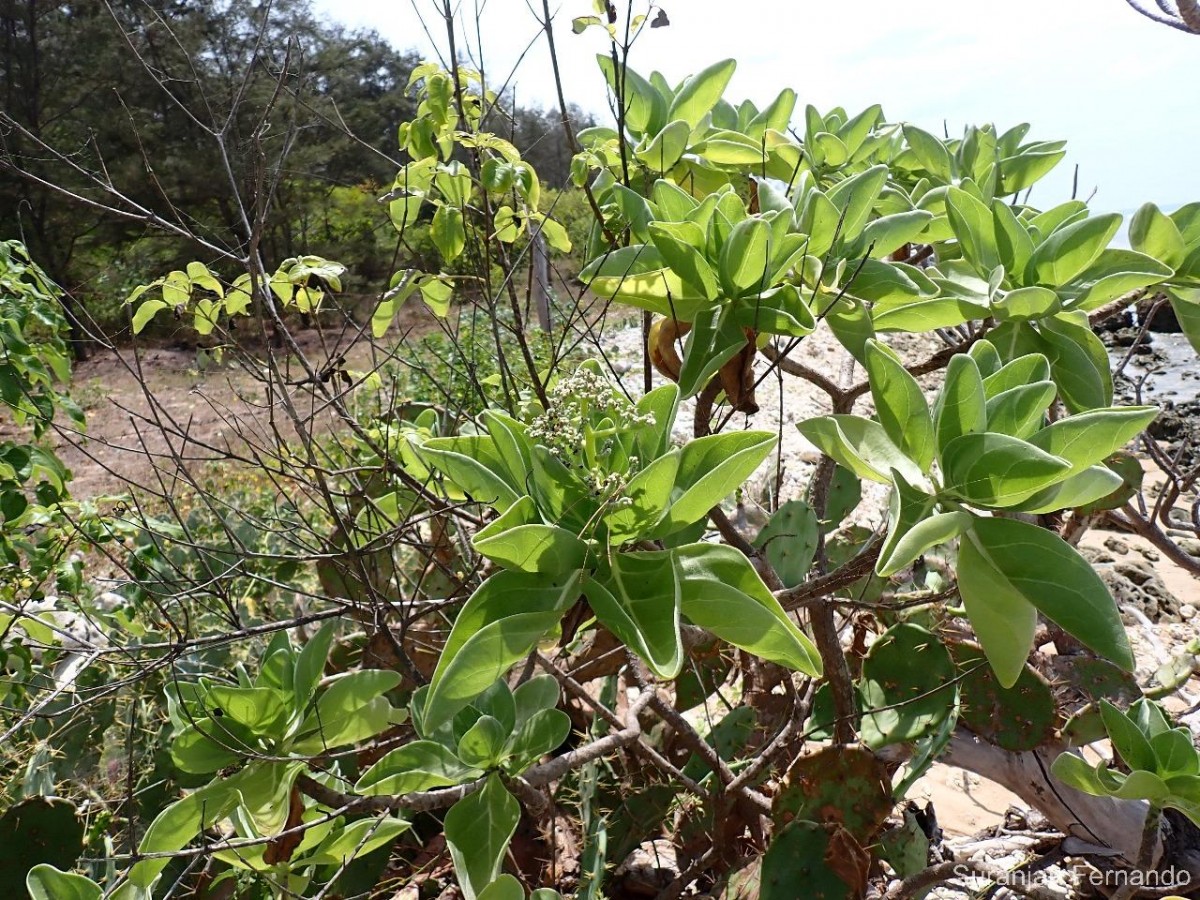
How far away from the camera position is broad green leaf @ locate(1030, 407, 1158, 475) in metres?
0.80

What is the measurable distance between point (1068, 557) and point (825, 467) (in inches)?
36.6

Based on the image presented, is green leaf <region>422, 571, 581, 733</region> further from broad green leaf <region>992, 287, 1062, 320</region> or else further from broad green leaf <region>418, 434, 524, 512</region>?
broad green leaf <region>992, 287, 1062, 320</region>

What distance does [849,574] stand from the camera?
1.04 meters

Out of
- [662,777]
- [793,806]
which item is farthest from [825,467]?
[662,777]

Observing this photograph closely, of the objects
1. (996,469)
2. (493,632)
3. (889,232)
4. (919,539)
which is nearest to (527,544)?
(493,632)

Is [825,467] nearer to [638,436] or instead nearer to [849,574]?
[849,574]

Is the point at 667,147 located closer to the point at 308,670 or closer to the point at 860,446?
the point at 860,446

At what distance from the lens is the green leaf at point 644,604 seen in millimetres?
773

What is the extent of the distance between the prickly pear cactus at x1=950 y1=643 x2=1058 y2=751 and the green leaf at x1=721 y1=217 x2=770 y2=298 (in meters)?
1.06

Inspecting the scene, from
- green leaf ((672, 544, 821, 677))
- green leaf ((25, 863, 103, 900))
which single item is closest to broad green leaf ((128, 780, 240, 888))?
green leaf ((25, 863, 103, 900))

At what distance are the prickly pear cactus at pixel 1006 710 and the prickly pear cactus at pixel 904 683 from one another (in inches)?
7.2

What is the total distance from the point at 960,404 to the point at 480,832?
29.4 inches

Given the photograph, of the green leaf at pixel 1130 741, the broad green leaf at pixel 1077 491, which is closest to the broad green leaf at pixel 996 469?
the broad green leaf at pixel 1077 491

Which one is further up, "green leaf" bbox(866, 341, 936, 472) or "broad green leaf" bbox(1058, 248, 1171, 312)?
"broad green leaf" bbox(1058, 248, 1171, 312)
